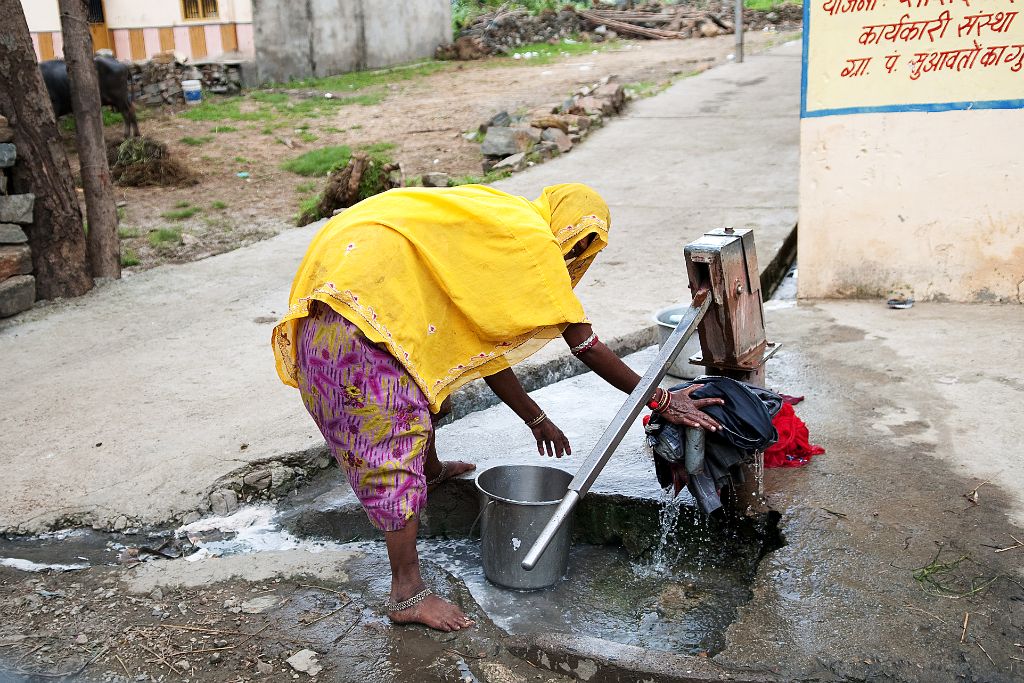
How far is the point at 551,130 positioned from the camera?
9.43 metres

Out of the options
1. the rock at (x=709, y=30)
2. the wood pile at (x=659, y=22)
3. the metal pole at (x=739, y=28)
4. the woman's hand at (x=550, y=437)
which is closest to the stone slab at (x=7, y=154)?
the woman's hand at (x=550, y=437)

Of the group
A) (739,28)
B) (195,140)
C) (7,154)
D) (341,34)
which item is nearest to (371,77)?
(341,34)

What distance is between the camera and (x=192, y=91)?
46.2ft

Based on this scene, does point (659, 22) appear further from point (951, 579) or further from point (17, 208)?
point (951, 579)

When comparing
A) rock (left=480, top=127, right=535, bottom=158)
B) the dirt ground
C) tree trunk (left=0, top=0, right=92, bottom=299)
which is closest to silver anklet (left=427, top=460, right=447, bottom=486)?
tree trunk (left=0, top=0, right=92, bottom=299)

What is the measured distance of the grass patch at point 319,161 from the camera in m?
10.1

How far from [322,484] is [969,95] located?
11.4 feet

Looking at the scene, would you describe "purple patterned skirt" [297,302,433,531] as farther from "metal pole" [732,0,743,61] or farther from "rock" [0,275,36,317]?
"metal pole" [732,0,743,61]

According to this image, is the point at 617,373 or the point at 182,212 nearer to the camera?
the point at 617,373

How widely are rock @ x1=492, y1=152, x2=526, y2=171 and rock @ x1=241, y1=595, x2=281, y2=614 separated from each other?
256 inches

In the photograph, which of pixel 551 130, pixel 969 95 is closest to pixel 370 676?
pixel 969 95

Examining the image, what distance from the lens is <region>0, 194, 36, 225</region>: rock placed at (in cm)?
515

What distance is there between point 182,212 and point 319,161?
215 centimetres

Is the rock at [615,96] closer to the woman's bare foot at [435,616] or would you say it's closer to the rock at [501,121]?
the rock at [501,121]
